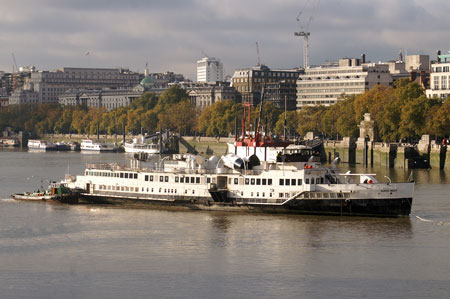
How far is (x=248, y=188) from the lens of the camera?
63.5 meters

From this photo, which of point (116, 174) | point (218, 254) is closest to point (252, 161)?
point (116, 174)

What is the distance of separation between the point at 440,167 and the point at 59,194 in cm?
5054

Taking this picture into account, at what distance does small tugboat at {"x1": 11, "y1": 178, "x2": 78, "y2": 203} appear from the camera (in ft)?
236

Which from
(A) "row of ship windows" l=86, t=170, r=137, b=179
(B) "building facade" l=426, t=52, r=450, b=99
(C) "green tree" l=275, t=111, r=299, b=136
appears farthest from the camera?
(C) "green tree" l=275, t=111, r=299, b=136

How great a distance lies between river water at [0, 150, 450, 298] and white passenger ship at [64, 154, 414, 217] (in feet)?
3.21

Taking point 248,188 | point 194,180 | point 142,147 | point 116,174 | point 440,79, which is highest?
point 440,79

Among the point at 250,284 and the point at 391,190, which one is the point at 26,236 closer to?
the point at 250,284

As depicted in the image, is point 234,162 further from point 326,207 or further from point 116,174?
point 116,174

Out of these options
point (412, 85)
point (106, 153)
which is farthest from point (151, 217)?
point (106, 153)

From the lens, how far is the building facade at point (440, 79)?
16005 cm

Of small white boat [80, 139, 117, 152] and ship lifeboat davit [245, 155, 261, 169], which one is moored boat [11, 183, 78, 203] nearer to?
ship lifeboat davit [245, 155, 261, 169]

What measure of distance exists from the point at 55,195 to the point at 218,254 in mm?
25662

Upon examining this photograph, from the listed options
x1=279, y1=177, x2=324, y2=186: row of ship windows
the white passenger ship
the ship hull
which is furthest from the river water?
x1=279, y1=177, x2=324, y2=186: row of ship windows

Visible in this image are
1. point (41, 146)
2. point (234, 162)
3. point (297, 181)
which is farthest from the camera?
point (41, 146)
